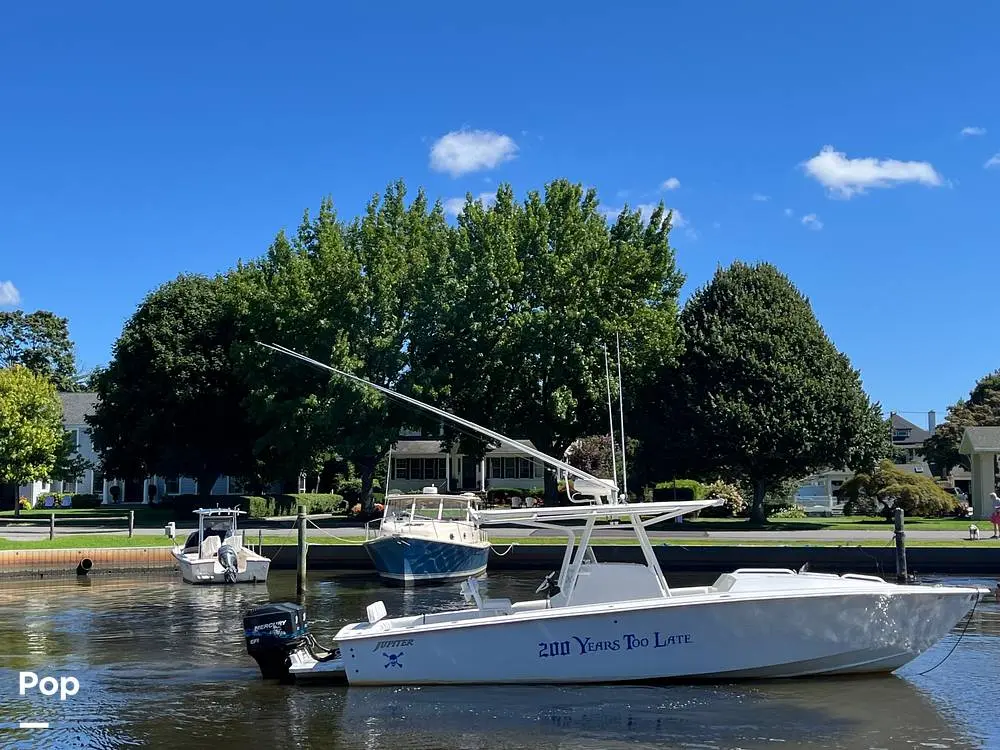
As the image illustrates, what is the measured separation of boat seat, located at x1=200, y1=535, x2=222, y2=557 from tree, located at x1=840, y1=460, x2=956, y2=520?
3340 cm

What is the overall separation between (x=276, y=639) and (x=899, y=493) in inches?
1652

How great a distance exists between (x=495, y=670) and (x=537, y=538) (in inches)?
859

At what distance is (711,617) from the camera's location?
1416 cm

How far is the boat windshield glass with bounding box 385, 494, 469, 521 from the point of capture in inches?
1200

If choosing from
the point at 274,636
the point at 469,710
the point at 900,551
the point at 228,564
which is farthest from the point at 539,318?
the point at 469,710

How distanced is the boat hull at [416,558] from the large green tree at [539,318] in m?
16.4

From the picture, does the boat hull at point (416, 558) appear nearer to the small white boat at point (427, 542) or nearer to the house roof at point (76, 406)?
the small white boat at point (427, 542)

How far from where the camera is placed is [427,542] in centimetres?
2861

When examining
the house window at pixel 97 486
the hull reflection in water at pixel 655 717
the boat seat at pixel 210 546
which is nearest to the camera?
the hull reflection in water at pixel 655 717

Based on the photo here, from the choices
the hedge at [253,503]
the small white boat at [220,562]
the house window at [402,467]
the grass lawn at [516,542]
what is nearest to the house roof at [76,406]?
the house window at [402,467]

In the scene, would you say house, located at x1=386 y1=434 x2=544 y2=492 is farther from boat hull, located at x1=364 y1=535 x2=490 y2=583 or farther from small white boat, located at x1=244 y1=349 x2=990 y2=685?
small white boat, located at x1=244 y1=349 x2=990 y2=685

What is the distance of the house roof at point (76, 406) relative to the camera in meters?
80.8

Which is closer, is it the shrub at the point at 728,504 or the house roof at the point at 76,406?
the shrub at the point at 728,504

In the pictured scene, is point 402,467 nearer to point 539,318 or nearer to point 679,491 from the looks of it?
point 679,491
